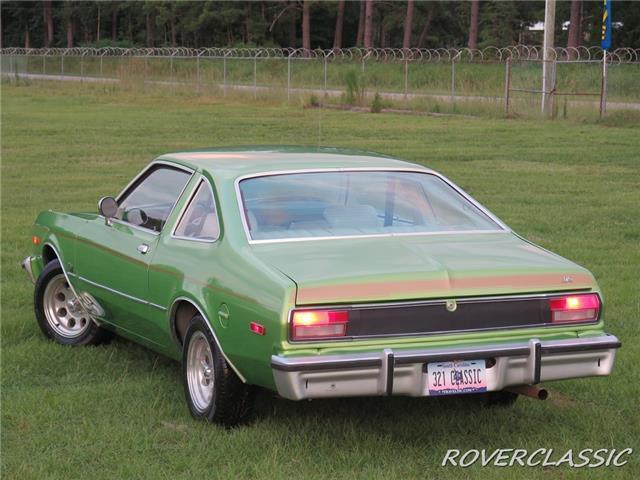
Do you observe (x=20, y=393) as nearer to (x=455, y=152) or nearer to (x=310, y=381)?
(x=310, y=381)

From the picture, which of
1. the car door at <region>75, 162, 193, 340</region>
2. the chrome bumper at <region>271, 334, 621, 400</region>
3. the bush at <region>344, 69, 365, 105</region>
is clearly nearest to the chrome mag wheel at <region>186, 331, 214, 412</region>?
the car door at <region>75, 162, 193, 340</region>

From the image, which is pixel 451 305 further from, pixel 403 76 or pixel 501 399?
pixel 403 76

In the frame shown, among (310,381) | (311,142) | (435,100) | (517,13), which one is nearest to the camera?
(310,381)

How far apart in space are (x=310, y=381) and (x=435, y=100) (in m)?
29.1

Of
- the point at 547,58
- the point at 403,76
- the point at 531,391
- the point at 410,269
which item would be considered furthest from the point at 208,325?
the point at 403,76

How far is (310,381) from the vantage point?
17.5ft

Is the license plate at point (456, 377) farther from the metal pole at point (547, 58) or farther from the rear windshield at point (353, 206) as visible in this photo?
the metal pole at point (547, 58)

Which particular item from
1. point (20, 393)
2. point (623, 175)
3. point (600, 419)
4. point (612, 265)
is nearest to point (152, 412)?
point (20, 393)

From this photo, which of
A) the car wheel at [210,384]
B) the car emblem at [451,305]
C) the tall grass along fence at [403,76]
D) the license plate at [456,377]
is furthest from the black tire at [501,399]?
the tall grass along fence at [403,76]

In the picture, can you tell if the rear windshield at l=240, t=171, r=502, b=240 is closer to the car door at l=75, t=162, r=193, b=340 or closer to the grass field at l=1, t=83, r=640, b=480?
the car door at l=75, t=162, r=193, b=340

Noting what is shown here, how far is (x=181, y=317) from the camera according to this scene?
6426 millimetres

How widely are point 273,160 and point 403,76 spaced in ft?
121

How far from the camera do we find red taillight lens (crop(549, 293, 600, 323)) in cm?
574

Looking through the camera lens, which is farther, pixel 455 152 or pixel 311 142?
pixel 311 142
